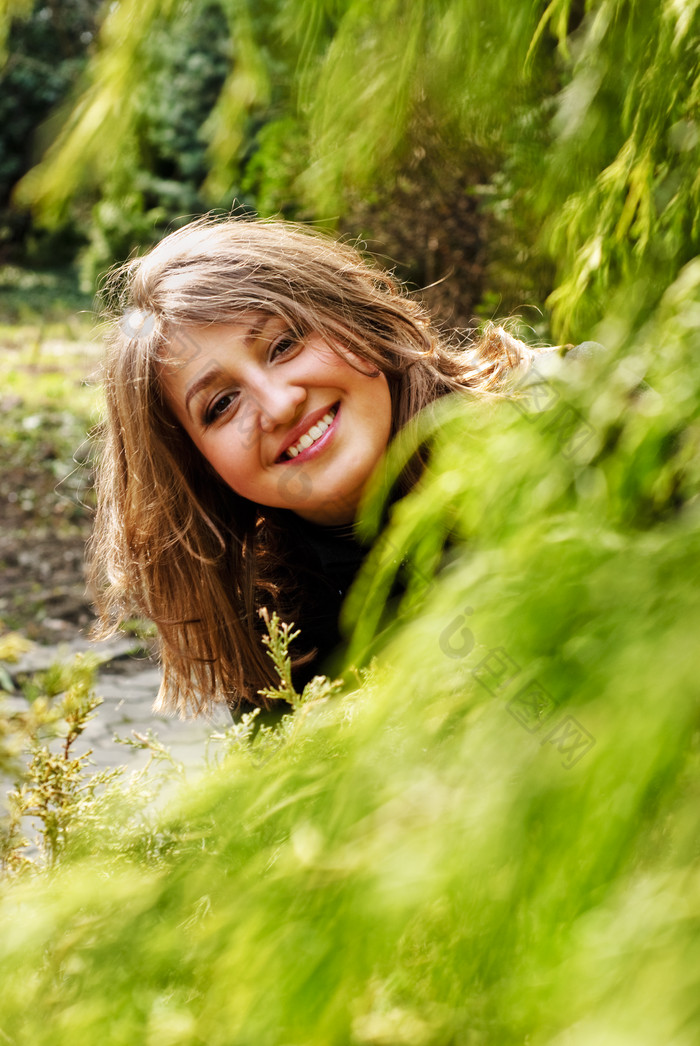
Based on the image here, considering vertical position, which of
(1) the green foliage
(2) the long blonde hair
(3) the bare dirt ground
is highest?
(1) the green foliage

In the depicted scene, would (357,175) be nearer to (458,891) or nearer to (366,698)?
(366,698)

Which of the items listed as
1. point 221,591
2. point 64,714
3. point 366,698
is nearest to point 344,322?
point 221,591

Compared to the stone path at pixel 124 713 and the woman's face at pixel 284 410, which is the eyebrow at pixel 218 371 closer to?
the woman's face at pixel 284 410

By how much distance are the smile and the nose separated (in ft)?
0.25

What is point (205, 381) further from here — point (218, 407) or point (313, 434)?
point (313, 434)

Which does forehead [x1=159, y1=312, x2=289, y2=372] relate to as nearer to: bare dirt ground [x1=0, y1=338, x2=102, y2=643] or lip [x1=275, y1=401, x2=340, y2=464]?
lip [x1=275, y1=401, x2=340, y2=464]

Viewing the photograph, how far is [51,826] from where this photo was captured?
1.05m

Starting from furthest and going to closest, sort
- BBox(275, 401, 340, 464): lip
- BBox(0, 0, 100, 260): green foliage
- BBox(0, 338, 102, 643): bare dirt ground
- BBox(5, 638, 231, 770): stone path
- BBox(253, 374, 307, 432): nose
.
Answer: BBox(0, 0, 100, 260): green foliage
BBox(0, 338, 102, 643): bare dirt ground
BBox(5, 638, 231, 770): stone path
BBox(275, 401, 340, 464): lip
BBox(253, 374, 307, 432): nose

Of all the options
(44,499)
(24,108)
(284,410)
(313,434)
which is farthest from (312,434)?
(24,108)

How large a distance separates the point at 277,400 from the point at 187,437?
61 centimetres

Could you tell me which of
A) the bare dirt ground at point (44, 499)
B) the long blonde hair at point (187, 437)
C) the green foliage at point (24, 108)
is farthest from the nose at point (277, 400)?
the green foliage at point (24, 108)

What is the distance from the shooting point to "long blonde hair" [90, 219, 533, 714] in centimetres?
209

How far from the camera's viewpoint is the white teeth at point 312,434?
1931 millimetres

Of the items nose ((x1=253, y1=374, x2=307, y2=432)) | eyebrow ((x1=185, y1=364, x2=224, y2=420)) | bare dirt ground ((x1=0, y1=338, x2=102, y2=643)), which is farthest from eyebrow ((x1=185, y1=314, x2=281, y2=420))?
bare dirt ground ((x1=0, y1=338, x2=102, y2=643))
